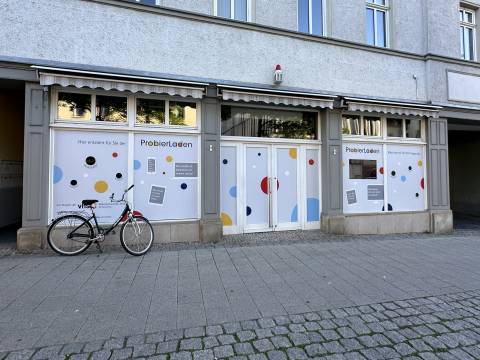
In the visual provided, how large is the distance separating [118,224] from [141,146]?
5.54 ft

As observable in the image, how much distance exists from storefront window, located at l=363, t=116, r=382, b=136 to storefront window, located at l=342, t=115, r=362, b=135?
0.19 m

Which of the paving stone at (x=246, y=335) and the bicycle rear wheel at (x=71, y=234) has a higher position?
the bicycle rear wheel at (x=71, y=234)

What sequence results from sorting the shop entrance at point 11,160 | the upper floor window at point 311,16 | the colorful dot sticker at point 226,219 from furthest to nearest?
the upper floor window at point 311,16 → the shop entrance at point 11,160 → the colorful dot sticker at point 226,219

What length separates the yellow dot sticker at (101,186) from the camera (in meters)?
6.07

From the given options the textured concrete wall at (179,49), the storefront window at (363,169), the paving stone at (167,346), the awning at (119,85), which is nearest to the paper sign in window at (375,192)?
the storefront window at (363,169)

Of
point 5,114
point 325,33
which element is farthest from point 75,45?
point 325,33

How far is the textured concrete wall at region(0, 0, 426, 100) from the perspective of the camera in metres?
5.66

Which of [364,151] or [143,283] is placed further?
[364,151]

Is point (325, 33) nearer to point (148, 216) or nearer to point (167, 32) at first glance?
point (167, 32)

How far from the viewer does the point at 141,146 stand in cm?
632

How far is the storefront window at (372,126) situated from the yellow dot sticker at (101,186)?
21.9ft

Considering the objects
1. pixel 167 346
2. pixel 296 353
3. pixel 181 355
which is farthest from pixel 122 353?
pixel 296 353

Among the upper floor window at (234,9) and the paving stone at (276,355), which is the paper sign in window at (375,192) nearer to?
the upper floor window at (234,9)

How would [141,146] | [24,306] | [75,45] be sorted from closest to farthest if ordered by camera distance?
[24,306] < [75,45] < [141,146]
